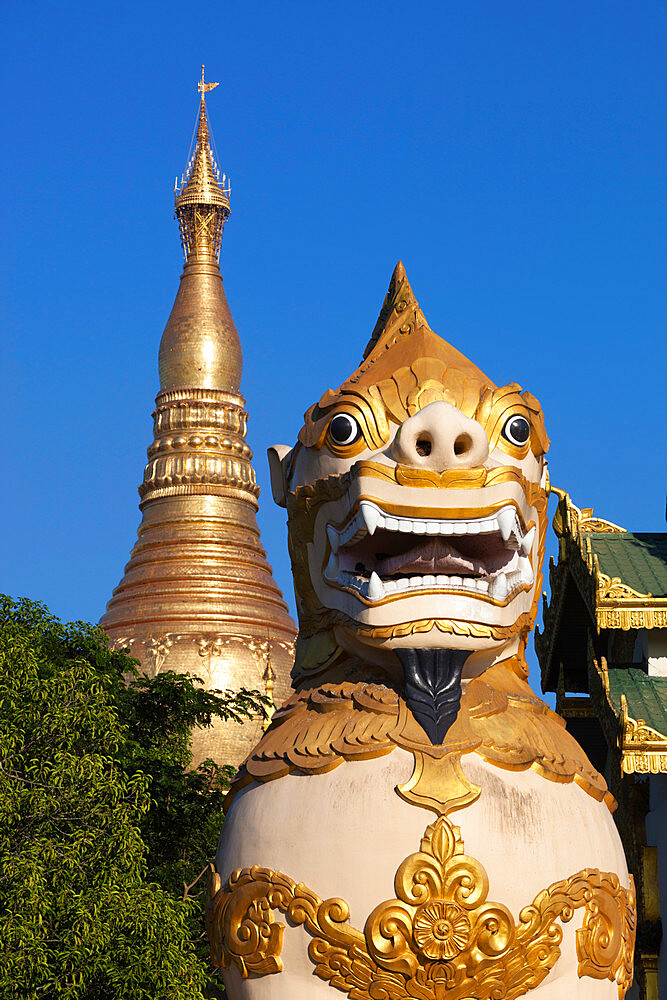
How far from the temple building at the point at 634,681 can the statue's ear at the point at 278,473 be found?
451 centimetres

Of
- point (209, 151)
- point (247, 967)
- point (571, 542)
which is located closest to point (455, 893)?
point (247, 967)

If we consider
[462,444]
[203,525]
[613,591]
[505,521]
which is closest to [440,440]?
[462,444]

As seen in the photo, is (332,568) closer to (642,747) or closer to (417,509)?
(417,509)

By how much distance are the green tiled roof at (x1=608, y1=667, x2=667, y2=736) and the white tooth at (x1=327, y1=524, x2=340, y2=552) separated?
16.0 feet

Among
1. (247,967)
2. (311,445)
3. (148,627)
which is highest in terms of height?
(148,627)

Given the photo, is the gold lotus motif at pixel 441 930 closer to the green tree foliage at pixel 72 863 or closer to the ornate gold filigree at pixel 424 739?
the ornate gold filigree at pixel 424 739

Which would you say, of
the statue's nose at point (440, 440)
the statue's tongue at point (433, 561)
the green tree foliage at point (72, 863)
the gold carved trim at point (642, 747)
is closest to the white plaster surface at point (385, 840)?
the statue's tongue at point (433, 561)

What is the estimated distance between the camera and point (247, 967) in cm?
495

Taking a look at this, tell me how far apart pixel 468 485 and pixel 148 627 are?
66.0 ft

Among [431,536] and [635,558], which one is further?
[635,558]

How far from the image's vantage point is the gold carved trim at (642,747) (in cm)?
947

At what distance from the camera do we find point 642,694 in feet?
32.9

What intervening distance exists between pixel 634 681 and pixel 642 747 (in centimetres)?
88

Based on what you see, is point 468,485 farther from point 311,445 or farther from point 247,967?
point 247,967
